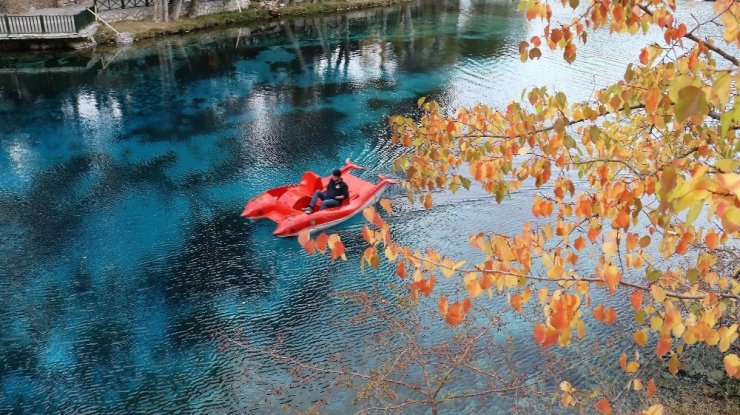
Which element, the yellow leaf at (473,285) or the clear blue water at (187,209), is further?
the clear blue water at (187,209)

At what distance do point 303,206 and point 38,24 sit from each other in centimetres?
2058

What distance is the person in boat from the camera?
13141mm

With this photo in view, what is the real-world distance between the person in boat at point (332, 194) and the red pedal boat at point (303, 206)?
0.38ft

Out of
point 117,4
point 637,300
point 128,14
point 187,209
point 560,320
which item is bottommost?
point 187,209

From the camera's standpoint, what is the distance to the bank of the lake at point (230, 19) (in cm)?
3081

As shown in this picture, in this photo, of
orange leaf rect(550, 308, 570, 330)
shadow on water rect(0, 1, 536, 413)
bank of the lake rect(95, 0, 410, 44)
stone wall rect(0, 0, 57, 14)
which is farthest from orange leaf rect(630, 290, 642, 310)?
stone wall rect(0, 0, 57, 14)

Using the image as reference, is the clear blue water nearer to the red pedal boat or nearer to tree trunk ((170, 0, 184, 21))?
the red pedal boat

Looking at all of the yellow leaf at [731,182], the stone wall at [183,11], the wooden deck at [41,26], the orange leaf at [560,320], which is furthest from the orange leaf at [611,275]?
the stone wall at [183,11]

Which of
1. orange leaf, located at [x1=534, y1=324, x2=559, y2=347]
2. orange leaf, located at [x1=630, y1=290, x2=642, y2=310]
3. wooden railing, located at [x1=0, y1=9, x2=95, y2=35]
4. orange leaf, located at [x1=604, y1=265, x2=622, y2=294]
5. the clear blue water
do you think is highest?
wooden railing, located at [x1=0, y1=9, x2=95, y2=35]

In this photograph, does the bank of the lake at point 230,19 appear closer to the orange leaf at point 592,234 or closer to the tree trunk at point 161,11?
the tree trunk at point 161,11

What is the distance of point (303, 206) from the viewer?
13508 mm

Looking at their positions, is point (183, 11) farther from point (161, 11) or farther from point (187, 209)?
point (187, 209)

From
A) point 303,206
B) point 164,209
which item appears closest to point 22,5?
point 164,209

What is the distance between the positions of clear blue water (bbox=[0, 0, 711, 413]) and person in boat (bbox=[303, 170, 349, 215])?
2.07ft
